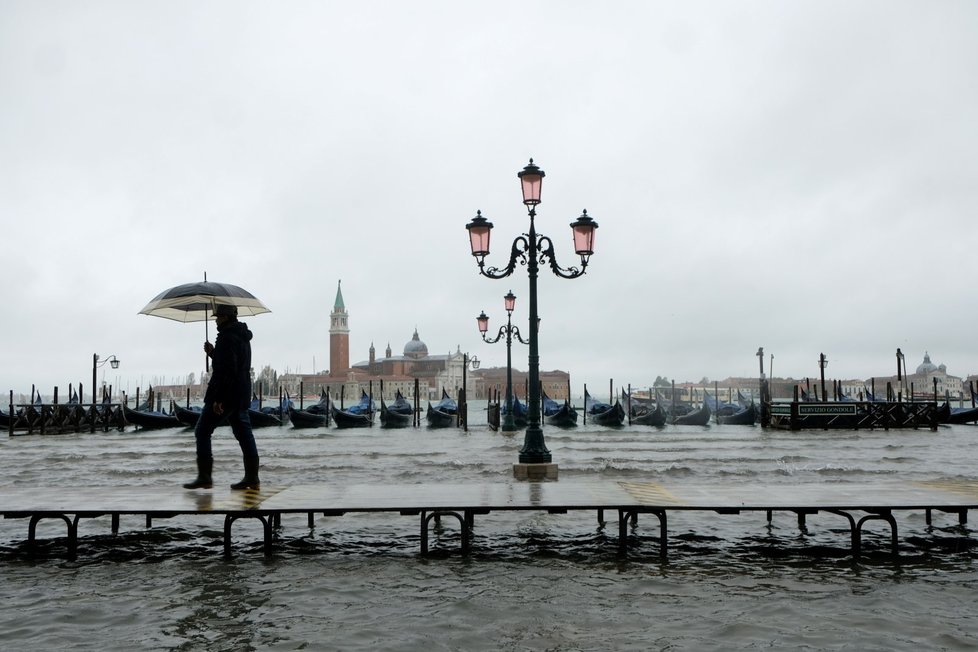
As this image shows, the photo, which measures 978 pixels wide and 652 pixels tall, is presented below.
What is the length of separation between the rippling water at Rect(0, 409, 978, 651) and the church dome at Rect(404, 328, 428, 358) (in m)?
128

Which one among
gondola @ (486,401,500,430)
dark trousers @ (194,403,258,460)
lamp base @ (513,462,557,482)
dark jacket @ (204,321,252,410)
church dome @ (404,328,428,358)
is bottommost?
gondola @ (486,401,500,430)

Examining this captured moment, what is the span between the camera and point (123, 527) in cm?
729

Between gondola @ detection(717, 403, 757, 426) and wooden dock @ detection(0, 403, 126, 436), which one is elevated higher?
wooden dock @ detection(0, 403, 126, 436)

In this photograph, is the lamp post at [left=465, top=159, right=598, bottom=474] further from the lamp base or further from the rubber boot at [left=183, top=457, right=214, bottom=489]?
the rubber boot at [left=183, top=457, right=214, bottom=489]

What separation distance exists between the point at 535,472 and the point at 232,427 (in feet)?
12.7

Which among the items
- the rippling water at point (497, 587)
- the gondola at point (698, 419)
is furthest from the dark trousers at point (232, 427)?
the gondola at point (698, 419)

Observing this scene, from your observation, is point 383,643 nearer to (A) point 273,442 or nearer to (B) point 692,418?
(A) point 273,442

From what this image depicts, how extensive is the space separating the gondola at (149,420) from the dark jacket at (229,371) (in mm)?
28553

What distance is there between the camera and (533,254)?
9555mm

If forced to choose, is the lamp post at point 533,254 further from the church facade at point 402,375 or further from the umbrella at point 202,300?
the church facade at point 402,375

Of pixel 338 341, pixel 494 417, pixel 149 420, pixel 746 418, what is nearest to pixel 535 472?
pixel 494 417

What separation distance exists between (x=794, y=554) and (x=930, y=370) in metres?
134

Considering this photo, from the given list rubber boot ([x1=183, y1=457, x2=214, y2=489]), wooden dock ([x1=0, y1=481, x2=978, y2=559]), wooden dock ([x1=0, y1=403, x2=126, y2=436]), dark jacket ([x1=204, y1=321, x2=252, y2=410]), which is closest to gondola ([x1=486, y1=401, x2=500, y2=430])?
wooden dock ([x1=0, y1=403, x2=126, y2=436])

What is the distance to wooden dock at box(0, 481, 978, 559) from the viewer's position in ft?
18.0
